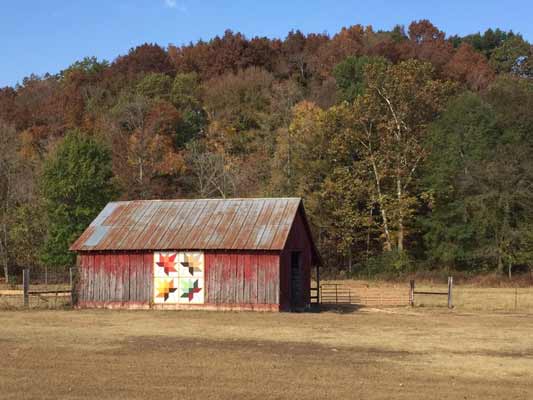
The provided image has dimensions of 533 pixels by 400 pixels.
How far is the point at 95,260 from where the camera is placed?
120 ft

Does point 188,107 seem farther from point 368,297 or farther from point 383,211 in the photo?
point 368,297

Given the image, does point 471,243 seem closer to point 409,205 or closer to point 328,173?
point 409,205

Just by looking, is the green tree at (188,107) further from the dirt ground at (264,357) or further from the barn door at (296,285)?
the dirt ground at (264,357)

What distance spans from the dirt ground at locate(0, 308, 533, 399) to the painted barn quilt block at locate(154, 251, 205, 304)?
3.92 meters

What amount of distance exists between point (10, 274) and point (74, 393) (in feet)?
170

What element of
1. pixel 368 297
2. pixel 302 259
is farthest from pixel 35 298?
pixel 368 297

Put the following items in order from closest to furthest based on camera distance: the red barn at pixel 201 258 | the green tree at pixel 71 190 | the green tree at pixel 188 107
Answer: the red barn at pixel 201 258 → the green tree at pixel 71 190 → the green tree at pixel 188 107

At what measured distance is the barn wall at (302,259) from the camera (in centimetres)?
3456

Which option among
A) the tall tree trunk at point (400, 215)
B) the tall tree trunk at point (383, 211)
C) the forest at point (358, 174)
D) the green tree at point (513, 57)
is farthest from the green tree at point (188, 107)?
the green tree at point (513, 57)

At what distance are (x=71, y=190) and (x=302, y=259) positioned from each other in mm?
27099

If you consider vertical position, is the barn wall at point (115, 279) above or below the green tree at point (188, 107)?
below

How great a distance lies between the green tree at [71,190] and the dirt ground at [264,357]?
27462 millimetres

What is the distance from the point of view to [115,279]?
36031 mm

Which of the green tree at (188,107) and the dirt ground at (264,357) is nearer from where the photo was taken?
the dirt ground at (264,357)
